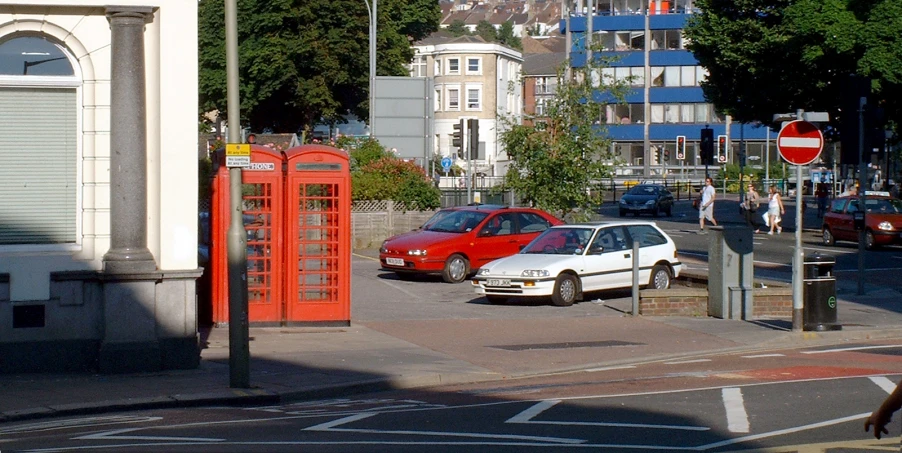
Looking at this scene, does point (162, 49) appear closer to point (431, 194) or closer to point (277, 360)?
point (277, 360)

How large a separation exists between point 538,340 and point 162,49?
6.82 m

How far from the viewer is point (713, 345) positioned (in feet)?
52.8

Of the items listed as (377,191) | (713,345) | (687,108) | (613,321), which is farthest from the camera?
(687,108)

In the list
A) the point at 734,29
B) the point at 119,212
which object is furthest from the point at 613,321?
the point at 734,29

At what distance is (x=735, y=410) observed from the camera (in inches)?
405

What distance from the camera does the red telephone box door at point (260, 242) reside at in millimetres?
17000

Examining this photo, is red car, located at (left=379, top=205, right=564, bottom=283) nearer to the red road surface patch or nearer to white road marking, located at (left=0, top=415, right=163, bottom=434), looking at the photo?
the red road surface patch

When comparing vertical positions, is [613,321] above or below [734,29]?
below

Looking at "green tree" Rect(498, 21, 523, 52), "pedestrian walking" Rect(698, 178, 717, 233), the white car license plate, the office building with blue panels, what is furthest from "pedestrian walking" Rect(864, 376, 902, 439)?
"green tree" Rect(498, 21, 523, 52)

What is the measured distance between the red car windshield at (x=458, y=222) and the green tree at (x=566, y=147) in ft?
6.89

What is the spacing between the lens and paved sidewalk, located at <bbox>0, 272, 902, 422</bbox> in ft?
38.7

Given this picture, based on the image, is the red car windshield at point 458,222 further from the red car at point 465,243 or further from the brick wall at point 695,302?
the brick wall at point 695,302

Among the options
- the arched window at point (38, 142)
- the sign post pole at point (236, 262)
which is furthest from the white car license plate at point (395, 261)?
the sign post pole at point (236, 262)

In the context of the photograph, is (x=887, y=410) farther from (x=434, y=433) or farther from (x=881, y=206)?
(x=881, y=206)
